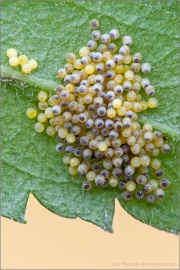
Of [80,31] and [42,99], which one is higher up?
[80,31]

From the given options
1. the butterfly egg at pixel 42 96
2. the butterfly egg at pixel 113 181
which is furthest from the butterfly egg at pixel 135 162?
the butterfly egg at pixel 42 96

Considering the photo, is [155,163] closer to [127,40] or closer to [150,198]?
[150,198]

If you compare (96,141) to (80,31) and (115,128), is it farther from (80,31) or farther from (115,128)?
(80,31)

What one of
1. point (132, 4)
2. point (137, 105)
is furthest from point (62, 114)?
point (132, 4)

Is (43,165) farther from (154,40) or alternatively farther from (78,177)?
(154,40)

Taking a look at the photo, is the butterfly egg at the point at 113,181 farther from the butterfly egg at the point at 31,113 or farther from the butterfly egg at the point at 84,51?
the butterfly egg at the point at 84,51

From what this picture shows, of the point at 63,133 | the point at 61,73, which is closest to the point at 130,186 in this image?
the point at 63,133

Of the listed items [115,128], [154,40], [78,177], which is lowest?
[78,177]
